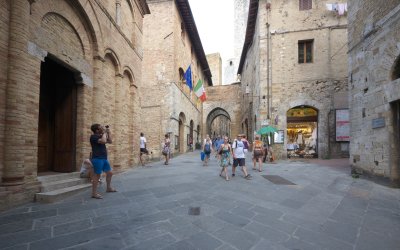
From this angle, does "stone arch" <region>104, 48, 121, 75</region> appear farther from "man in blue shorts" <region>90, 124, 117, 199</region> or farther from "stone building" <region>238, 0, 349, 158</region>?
"stone building" <region>238, 0, 349, 158</region>

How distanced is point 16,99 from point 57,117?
240 centimetres

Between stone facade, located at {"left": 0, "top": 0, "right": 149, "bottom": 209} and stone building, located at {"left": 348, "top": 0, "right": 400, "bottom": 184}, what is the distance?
27.6ft

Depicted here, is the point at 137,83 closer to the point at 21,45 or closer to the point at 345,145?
the point at 21,45

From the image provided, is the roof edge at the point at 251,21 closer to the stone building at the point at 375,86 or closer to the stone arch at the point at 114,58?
the stone building at the point at 375,86

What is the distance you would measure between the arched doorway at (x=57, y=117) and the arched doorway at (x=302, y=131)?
11.7 m

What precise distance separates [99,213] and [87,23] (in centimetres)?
539

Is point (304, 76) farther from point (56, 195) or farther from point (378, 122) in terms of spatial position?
point (56, 195)

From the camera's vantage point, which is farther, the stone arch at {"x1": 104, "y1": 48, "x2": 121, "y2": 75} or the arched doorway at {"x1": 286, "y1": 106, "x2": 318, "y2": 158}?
the arched doorway at {"x1": 286, "y1": 106, "x2": 318, "y2": 158}

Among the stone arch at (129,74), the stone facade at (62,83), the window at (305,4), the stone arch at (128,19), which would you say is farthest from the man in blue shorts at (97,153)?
the window at (305,4)

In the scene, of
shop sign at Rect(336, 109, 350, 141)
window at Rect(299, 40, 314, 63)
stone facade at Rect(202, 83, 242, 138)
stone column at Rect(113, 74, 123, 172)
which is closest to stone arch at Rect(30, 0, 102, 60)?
stone column at Rect(113, 74, 123, 172)

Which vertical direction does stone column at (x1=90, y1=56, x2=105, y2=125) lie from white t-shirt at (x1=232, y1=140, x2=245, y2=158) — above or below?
above

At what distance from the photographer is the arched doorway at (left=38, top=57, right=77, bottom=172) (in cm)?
629

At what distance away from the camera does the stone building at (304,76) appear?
43.9 ft

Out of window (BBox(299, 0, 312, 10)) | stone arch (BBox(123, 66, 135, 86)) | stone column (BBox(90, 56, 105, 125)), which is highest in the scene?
window (BBox(299, 0, 312, 10))
